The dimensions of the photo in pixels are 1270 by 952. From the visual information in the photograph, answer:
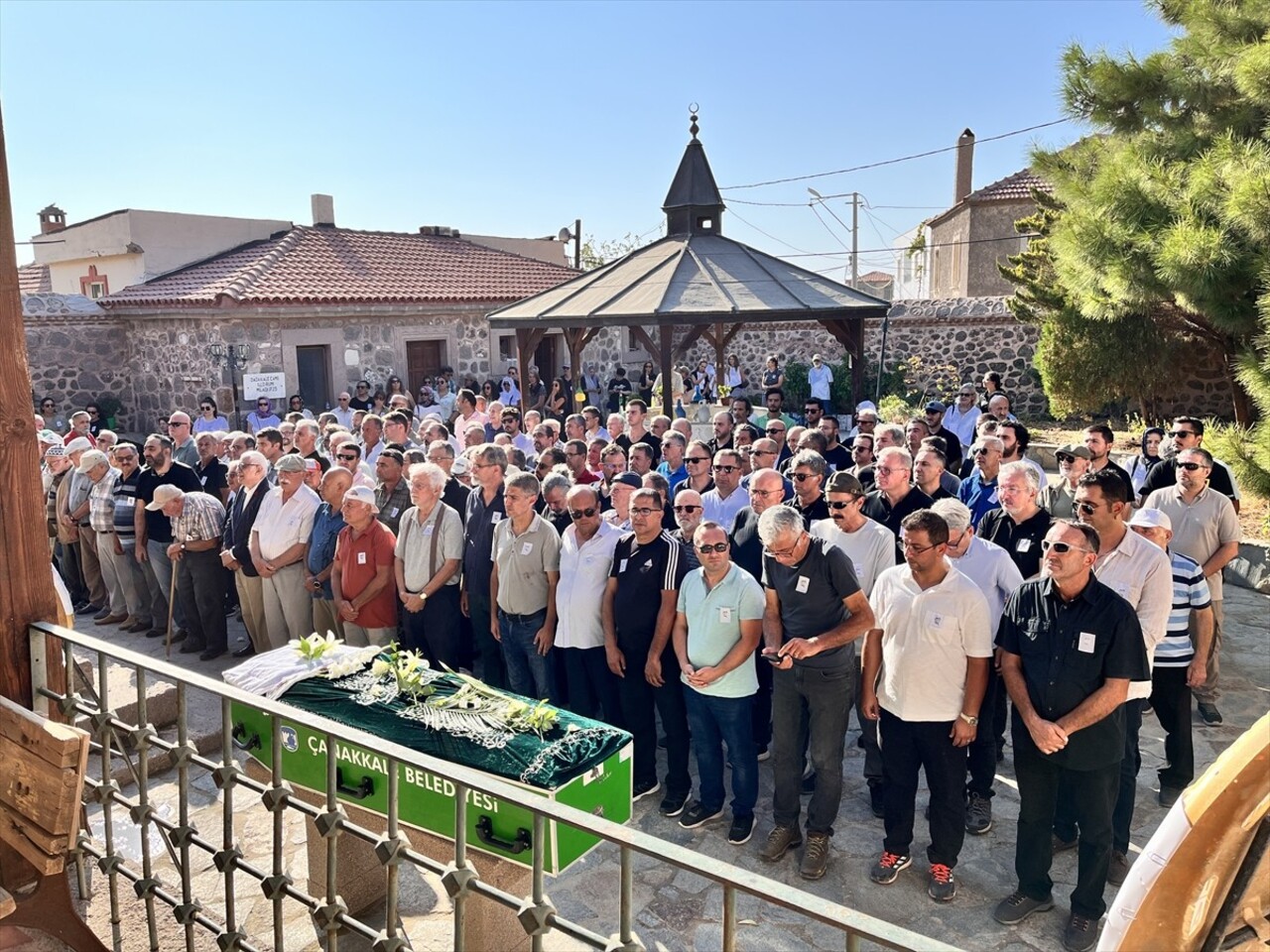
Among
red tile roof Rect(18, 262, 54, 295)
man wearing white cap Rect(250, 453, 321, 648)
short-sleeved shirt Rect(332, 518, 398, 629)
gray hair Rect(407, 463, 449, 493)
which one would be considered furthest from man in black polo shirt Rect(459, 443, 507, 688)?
red tile roof Rect(18, 262, 54, 295)

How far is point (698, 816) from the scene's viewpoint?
4.94 m

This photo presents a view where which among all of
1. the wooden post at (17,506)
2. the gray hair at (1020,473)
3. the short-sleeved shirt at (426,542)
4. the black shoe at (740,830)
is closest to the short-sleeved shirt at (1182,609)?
the gray hair at (1020,473)

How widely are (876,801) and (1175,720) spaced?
5.59 ft

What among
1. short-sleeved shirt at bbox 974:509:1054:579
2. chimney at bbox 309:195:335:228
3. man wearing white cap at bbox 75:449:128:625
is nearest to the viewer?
short-sleeved shirt at bbox 974:509:1054:579

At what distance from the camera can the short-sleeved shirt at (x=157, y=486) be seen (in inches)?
301

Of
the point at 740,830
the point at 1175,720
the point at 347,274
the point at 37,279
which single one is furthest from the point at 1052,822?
the point at 37,279

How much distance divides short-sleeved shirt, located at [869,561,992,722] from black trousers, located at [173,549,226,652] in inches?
217

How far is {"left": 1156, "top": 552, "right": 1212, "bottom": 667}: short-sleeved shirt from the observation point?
4.95m

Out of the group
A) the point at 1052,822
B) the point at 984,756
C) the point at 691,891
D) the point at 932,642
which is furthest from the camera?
the point at 984,756

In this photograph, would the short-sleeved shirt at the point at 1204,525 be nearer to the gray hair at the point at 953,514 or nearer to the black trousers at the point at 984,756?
the black trousers at the point at 984,756

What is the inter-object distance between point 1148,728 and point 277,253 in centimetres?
1911

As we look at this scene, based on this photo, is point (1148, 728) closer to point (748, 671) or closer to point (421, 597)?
point (748, 671)

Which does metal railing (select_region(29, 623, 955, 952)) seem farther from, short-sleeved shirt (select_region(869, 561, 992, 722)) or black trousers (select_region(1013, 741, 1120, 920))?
black trousers (select_region(1013, 741, 1120, 920))

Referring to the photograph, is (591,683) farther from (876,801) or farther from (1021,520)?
(1021,520)
